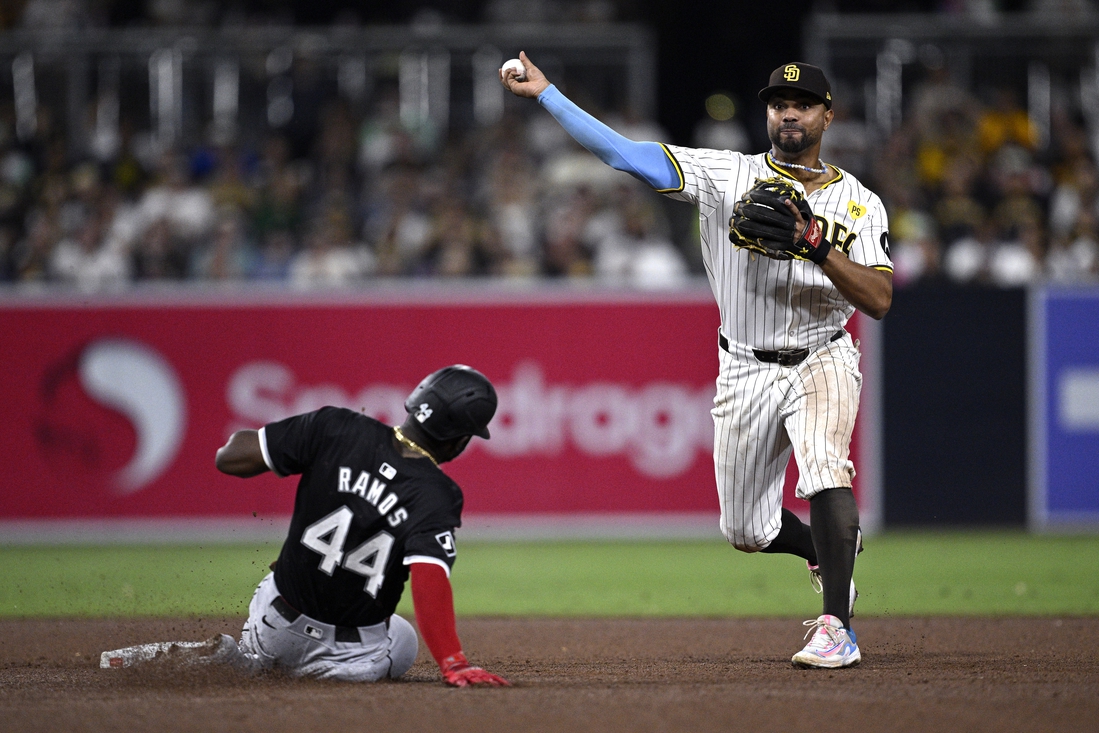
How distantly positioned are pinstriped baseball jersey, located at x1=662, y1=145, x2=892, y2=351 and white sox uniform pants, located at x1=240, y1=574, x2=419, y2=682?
1790mm

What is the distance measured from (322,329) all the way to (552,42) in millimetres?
4813

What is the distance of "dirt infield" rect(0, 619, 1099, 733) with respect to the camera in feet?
Answer: 12.9

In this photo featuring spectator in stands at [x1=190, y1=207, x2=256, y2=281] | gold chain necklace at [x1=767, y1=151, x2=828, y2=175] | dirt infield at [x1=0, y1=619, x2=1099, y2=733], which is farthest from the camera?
spectator in stands at [x1=190, y1=207, x2=256, y2=281]

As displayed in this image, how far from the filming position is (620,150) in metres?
5.03

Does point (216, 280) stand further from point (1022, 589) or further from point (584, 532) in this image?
point (1022, 589)

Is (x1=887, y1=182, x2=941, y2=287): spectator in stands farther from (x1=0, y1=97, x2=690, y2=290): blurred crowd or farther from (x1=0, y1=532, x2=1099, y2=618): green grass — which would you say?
(x1=0, y1=532, x2=1099, y2=618): green grass

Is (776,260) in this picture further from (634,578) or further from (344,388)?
(344,388)

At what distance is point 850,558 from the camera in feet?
16.2

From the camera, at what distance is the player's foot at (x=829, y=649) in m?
4.92

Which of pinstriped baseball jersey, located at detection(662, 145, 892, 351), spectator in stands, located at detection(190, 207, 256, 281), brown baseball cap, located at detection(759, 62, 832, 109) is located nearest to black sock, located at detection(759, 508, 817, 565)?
pinstriped baseball jersey, located at detection(662, 145, 892, 351)

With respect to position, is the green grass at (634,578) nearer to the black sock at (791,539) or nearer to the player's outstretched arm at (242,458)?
the black sock at (791,539)

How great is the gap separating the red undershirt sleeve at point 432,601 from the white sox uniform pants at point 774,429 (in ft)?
4.95

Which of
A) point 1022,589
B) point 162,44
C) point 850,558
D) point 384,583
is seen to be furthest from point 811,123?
point 162,44

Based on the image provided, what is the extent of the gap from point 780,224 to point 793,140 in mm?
565
